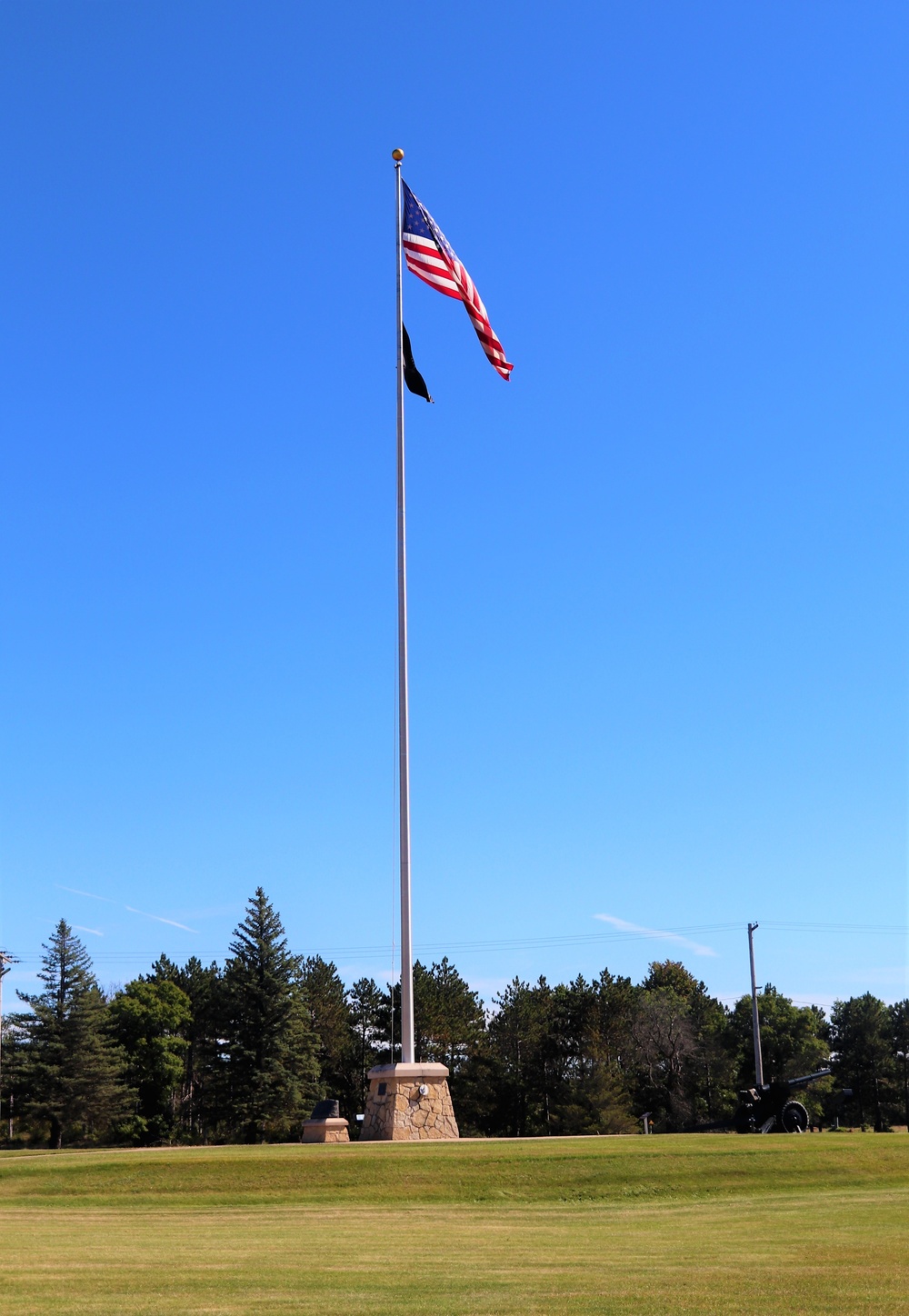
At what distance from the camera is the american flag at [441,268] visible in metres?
27.0

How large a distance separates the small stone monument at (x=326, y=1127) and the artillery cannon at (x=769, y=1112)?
8.39 m

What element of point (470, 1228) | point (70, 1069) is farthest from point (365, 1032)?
point (470, 1228)

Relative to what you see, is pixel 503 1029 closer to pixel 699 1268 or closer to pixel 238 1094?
pixel 238 1094

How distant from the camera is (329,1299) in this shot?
31.8ft

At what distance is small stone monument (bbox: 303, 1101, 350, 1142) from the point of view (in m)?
25.0

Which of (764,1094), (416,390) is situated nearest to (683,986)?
(764,1094)

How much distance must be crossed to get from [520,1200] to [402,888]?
8.12 m

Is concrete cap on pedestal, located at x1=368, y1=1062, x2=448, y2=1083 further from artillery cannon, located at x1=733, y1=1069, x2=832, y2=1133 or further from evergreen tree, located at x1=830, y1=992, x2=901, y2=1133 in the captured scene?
evergreen tree, located at x1=830, y1=992, x2=901, y2=1133

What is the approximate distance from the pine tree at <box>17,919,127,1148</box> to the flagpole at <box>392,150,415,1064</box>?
4010cm

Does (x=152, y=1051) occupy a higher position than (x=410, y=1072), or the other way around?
(x=410, y=1072)

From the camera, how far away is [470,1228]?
1526 centimetres

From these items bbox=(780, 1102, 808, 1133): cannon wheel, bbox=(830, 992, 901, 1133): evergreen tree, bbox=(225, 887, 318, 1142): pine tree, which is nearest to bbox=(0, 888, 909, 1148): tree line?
bbox=(225, 887, 318, 1142): pine tree

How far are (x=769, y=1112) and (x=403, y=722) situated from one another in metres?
11.3

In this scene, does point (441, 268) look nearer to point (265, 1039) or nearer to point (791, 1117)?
point (791, 1117)
